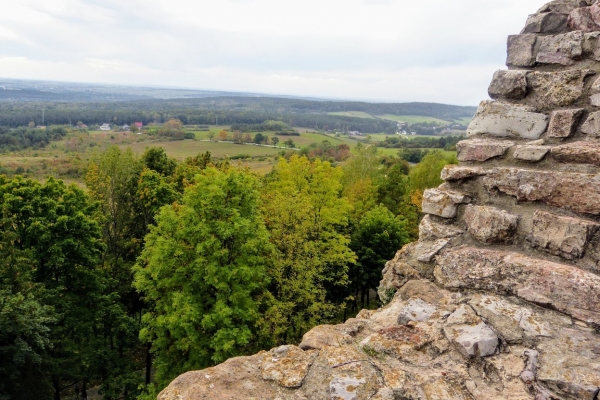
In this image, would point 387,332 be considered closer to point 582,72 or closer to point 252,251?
point 582,72

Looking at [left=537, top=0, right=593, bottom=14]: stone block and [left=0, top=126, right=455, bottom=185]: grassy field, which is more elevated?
[left=537, top=0, right=593, bottom=14]: stone block

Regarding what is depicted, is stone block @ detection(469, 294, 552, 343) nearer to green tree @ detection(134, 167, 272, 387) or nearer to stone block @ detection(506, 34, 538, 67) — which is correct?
stone block @ detection(506, 34, 538, 67)

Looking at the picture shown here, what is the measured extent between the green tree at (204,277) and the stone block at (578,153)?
1010 cm

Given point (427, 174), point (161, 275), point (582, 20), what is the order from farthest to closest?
1. point (427, 174)
2. point (161, 275)
3. point (582, 20)

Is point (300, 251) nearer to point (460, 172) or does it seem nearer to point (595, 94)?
point (460, 172)

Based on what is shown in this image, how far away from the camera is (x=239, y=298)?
13.3 metres

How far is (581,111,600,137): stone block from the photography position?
13.5ft

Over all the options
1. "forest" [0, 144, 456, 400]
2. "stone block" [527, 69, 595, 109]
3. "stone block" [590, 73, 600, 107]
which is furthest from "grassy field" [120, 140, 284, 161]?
"stone block" [590, 73, 600, 107]

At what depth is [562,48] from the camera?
457 cm

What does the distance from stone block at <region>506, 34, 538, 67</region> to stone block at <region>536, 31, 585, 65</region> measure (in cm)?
7

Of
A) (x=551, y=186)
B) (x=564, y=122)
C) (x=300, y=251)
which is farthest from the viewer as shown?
(x=300, y=251)

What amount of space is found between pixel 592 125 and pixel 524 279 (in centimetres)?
178

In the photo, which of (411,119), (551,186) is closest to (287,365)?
(551,186)

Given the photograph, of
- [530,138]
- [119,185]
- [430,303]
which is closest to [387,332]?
[430,303]
